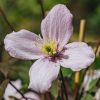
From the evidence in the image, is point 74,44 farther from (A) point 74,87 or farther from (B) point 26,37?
(A) point 74,87

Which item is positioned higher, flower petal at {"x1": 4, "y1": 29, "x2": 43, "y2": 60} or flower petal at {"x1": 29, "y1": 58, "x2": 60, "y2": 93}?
flower petal at {"x1": 4, "y1": 29, "x2": 43, "y2": 60}

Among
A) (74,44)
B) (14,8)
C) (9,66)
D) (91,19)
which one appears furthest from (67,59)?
(91,19)

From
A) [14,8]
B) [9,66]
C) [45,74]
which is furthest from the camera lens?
[14,8]

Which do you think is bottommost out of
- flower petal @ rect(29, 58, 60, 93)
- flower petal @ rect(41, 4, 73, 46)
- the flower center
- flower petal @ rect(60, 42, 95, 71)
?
flower petal @ rect(29, 58, 60, 93)
